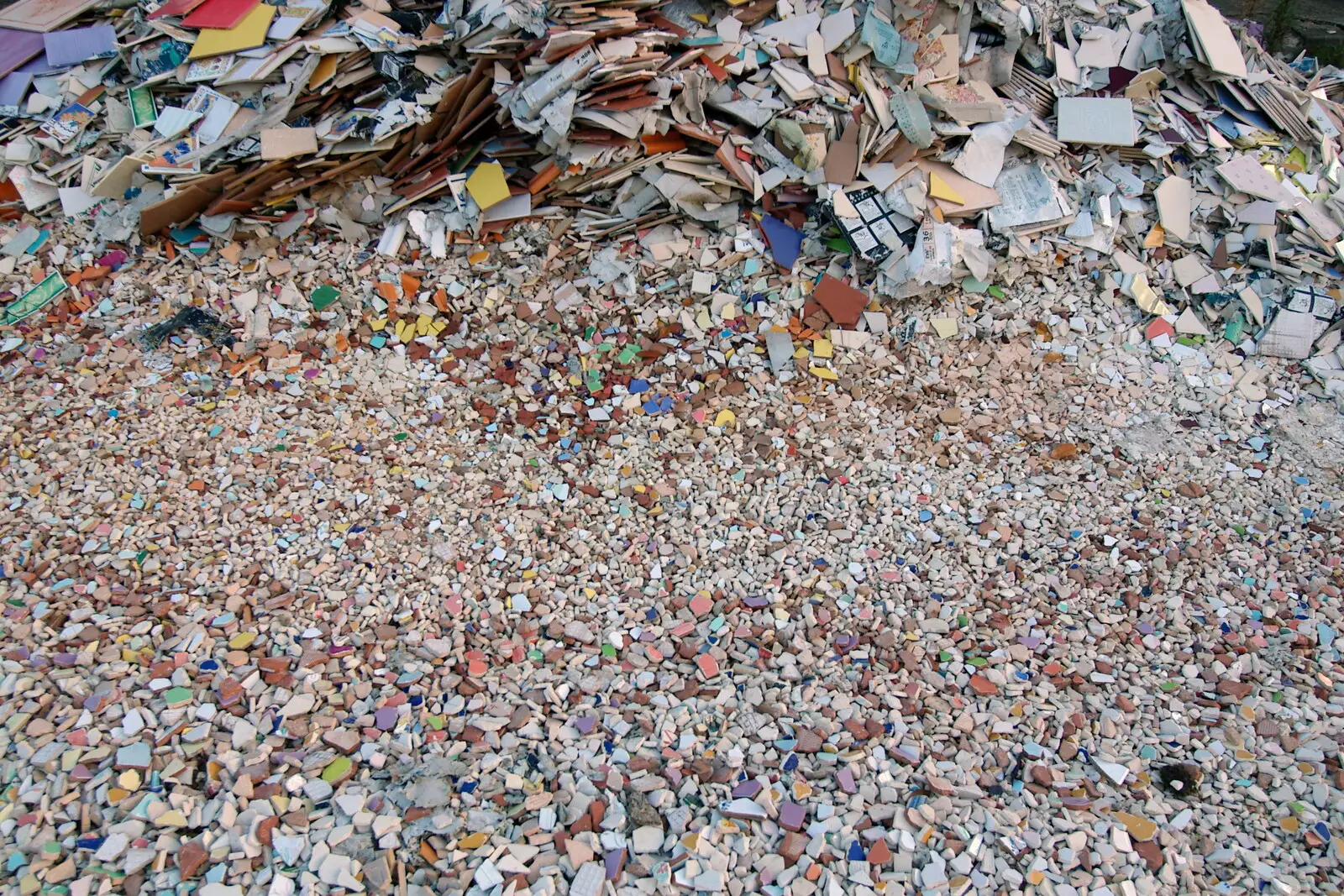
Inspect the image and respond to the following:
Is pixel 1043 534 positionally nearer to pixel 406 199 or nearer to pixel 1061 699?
pixel 1061 699

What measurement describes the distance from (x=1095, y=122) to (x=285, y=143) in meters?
5.04

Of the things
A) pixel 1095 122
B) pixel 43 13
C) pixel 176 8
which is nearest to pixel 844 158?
pixel 1095 122

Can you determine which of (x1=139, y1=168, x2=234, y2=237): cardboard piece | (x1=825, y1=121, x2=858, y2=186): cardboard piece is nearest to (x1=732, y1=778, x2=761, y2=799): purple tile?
(x1=825, y1=121, x2=858, y2=186): cardboard piece

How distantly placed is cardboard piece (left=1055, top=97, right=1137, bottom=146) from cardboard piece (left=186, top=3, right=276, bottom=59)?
5.00 m

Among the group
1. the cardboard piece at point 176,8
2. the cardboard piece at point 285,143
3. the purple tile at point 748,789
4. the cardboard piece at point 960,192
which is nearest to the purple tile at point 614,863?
the purple tile at point 748,789

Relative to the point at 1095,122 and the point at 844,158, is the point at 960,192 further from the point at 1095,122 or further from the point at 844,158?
the point at 1095,122

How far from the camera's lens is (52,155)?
5473 mm

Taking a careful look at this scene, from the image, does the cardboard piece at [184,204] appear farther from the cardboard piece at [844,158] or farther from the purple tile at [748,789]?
the purple tile at [748,789]

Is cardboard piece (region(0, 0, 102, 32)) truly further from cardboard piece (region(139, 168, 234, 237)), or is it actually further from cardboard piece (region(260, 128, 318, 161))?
cardboard piece (region(260, 128, 318, 161))

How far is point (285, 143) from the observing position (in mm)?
5094

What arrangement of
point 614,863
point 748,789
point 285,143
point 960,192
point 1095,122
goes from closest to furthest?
point 614,863, point 748,789, point 285,143, point 960,192, point 1095,122

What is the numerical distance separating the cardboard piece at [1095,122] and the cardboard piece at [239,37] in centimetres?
500

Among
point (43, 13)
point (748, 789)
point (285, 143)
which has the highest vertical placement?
point (43, 13)

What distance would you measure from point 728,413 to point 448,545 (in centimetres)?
167
